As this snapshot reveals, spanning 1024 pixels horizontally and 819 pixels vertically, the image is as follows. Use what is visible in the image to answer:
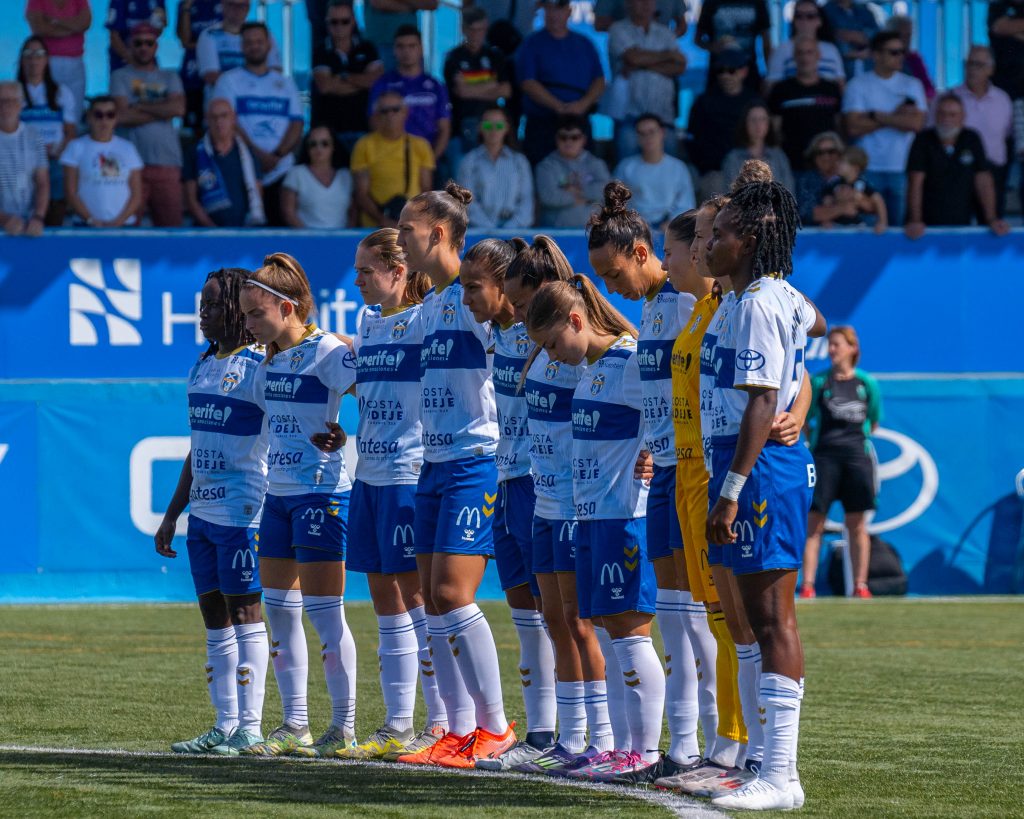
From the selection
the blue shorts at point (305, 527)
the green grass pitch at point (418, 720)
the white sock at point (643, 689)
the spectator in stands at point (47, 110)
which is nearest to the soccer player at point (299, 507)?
the blue shorts at point (305, 527)

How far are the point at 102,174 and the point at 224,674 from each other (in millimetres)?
9255

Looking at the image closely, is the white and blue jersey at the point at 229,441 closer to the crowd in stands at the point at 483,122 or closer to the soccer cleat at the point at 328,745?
the soccer cleat at the point at 328,745

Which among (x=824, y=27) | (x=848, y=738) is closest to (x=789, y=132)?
(x=824, y=27)

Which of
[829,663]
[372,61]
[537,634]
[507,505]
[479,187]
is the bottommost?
[829,663]

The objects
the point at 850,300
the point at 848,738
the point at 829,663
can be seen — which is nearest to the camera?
the point at 848,738

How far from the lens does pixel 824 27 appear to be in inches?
726

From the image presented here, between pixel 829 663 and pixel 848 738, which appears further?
pixel 829 663

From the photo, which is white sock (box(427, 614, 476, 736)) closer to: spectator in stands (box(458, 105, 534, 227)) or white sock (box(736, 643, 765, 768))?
white sock (box(736, 643, 765, 768))

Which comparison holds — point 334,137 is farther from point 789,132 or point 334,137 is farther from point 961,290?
point 961,290

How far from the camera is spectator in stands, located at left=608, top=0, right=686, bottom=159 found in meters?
17.8

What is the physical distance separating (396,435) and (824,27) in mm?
12220

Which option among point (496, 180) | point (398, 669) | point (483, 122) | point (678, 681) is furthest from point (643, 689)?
point (483, 122)

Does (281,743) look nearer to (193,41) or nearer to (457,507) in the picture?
(457,507)

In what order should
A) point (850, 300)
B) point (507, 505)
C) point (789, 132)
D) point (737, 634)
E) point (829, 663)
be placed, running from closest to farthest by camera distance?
point (737, 634), point (507, 505), point (829, 663), point (850, 300), point (789, 132)
